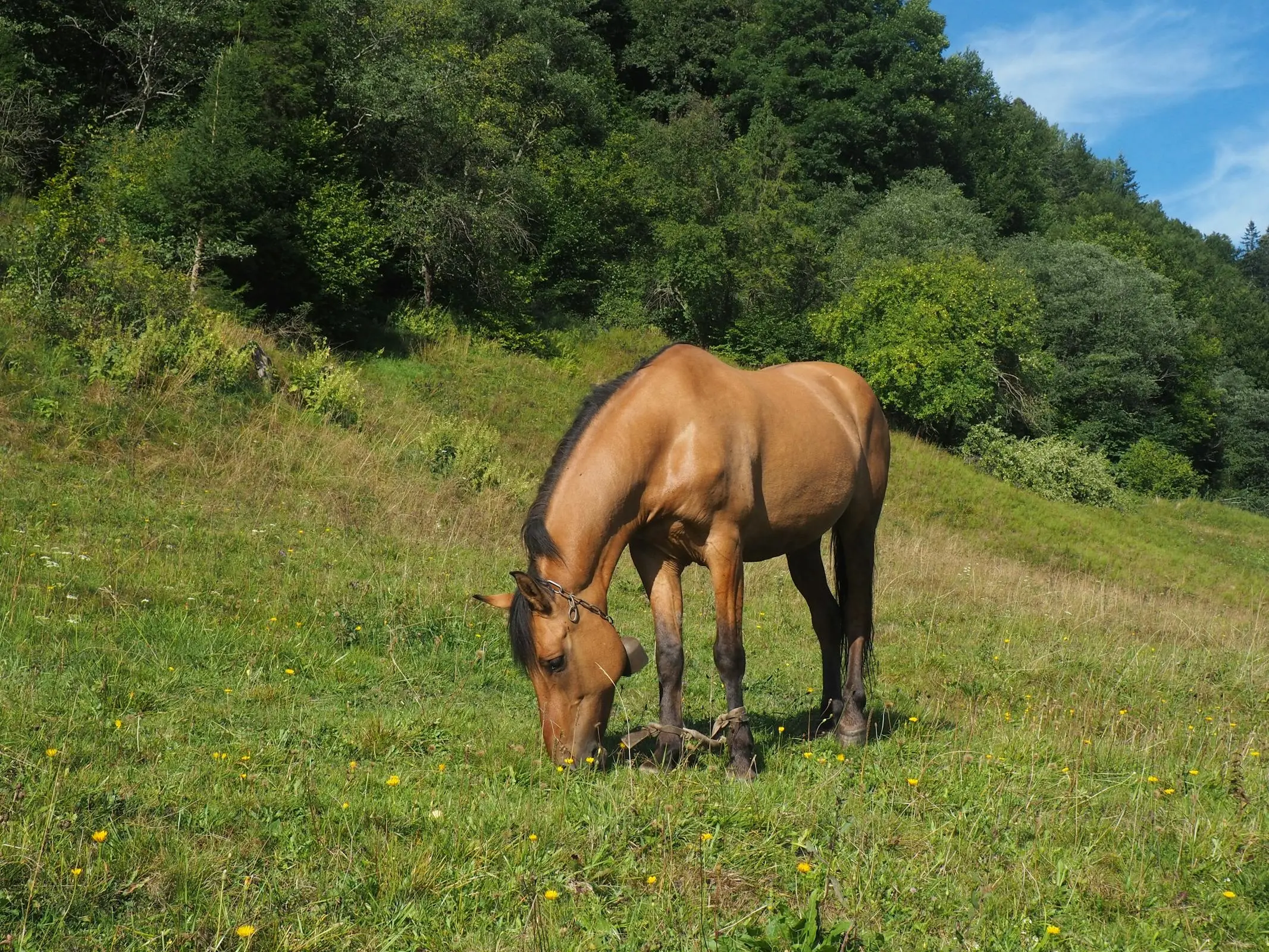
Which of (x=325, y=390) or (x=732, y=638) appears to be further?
(x=325, y=390)

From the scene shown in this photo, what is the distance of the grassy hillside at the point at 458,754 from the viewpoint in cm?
342

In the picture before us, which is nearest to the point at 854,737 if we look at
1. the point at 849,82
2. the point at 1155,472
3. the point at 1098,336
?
the point at 1155,472

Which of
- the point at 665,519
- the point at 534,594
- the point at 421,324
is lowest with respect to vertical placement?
the point at 534,594

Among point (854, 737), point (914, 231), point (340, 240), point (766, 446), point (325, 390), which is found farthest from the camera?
point (914, 231)

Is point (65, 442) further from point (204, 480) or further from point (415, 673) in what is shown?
point (415, 673)

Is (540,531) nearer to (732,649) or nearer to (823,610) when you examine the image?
(732,649)

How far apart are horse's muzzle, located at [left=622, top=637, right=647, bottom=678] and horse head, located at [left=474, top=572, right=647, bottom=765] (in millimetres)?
69

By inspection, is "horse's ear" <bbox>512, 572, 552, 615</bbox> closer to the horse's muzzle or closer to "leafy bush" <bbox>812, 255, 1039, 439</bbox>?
the horse's muzzle

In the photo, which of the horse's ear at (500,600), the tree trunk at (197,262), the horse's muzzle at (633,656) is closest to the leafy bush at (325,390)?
the tree trunk at (197,262)

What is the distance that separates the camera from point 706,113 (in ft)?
146

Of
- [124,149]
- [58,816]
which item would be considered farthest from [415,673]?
[124,149]

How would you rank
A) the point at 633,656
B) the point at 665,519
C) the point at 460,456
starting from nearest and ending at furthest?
the point at 633,656
the point at 665,519
the point at 460,456

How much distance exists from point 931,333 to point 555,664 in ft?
96.1

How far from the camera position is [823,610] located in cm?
662
